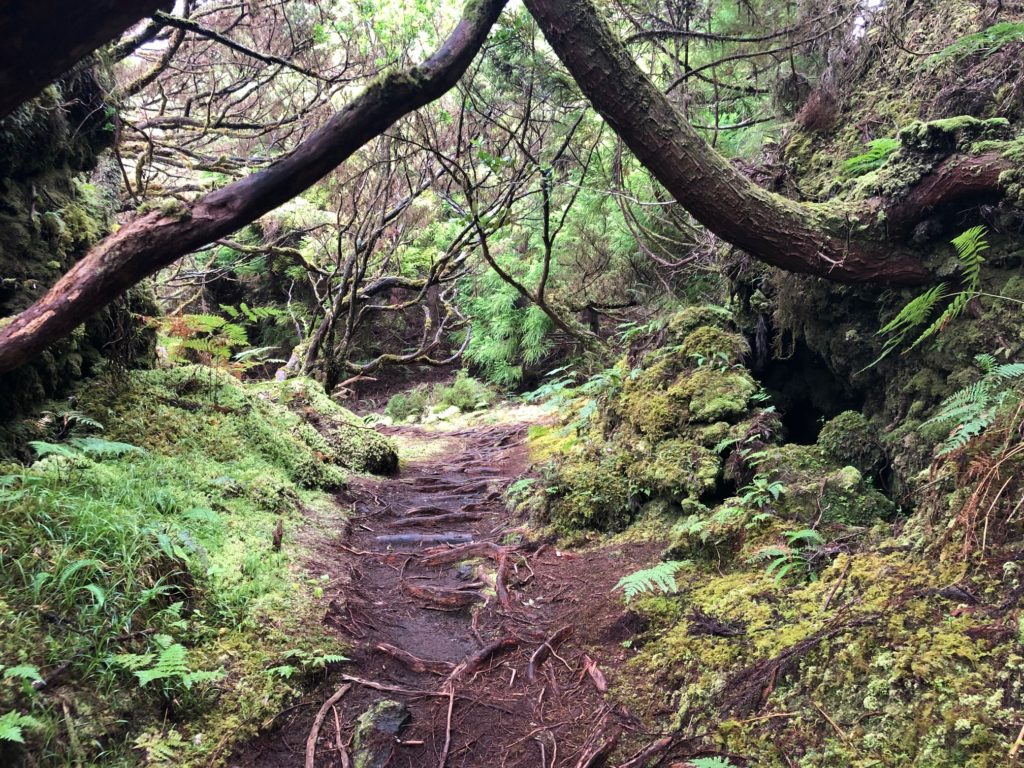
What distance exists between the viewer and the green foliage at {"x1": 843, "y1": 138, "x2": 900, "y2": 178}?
14.7 feet

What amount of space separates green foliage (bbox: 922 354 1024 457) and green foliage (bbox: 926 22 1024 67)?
2169mm

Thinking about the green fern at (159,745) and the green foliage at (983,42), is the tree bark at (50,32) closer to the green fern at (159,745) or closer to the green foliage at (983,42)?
the green fern at (159,745)

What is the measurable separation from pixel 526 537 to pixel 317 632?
2.24m

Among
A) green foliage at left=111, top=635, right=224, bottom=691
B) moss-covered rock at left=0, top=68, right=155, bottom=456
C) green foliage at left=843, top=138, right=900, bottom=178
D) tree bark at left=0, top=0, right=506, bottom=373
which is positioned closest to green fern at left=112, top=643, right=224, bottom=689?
green foliage at left=111, top=635, right=224, bottom=691

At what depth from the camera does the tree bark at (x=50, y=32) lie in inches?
98.0

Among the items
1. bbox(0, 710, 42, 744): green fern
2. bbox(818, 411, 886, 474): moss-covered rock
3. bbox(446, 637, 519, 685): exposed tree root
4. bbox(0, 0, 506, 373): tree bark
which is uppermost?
bbox(0, 0, 506, 373): tree bark


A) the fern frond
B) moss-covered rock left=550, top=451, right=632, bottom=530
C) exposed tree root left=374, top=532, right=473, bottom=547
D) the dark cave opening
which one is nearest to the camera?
the fern frond

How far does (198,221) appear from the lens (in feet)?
13.0

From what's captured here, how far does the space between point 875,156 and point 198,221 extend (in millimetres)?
5089

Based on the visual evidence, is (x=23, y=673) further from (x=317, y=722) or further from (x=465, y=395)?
(x=465, y=395)

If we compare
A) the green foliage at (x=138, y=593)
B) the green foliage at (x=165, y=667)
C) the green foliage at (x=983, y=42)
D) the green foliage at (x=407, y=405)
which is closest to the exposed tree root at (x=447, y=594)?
the green foliage at (x=138, y=593)

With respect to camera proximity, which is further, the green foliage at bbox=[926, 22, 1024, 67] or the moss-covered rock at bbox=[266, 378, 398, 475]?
the moss-covered rock at bbox=[266, 378, 398, 475]

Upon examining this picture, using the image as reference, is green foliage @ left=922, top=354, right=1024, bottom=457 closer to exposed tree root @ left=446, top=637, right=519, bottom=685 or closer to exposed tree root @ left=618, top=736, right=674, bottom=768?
exposed tree root @ left=618, top=736, right=674, bottom=768

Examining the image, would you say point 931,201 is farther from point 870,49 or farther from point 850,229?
point 870,49
